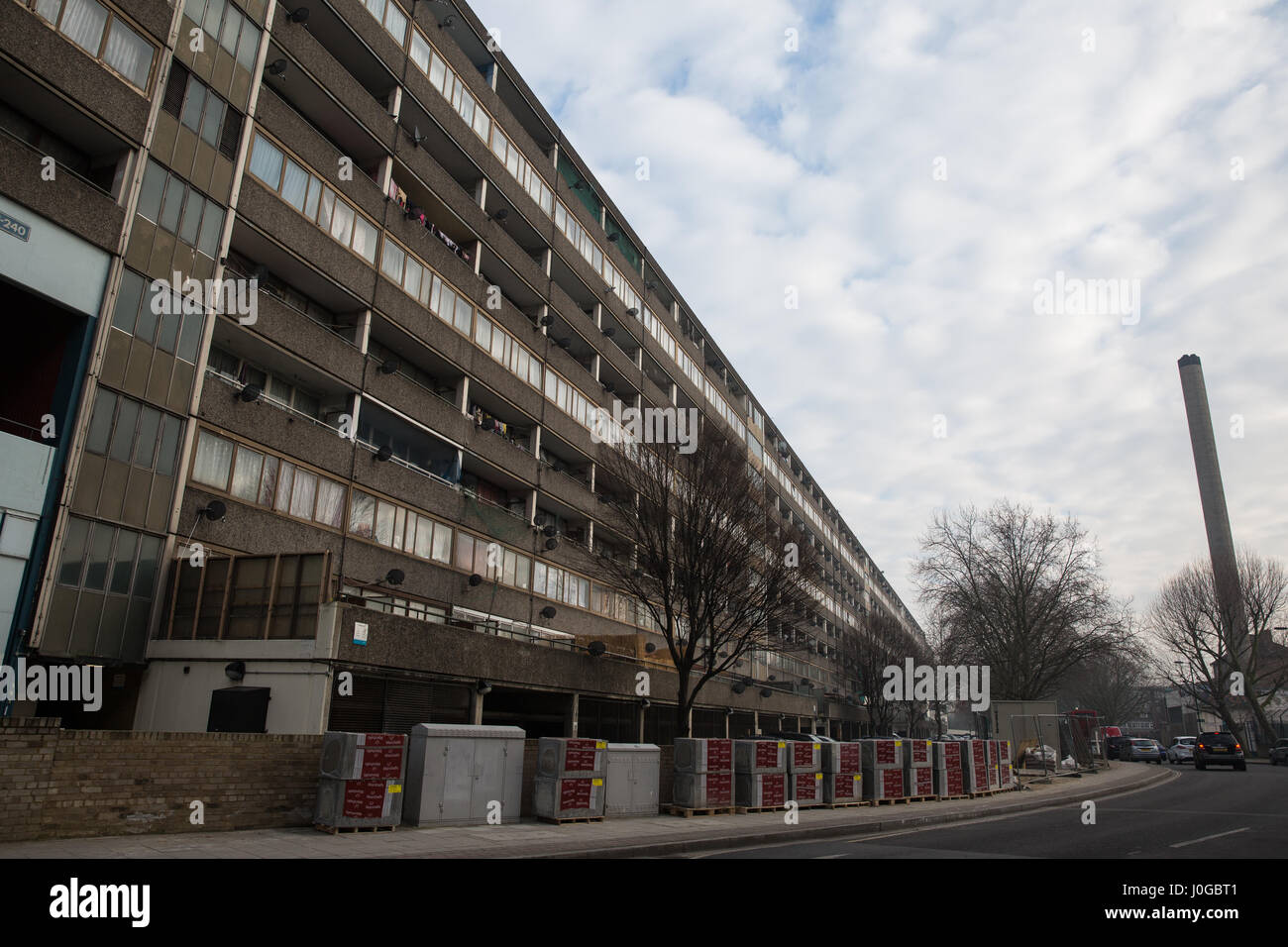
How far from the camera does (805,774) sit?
64.4ft

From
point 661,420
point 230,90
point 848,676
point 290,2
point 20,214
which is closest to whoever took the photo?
point 20,214

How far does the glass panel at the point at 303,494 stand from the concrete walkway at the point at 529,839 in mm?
9856

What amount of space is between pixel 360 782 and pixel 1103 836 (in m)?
12.0

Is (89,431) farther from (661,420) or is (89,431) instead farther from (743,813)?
(661,420)

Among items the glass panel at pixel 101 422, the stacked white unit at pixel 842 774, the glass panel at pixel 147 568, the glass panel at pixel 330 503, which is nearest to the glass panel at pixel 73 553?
the glass panel at pixel 147 568

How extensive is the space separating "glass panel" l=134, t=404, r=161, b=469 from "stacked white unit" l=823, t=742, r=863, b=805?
17340mm

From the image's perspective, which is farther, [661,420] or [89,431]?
[661,420]

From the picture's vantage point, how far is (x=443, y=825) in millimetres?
13828

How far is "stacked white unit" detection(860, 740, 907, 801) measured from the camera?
821 inches

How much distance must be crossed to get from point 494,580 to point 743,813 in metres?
12.8

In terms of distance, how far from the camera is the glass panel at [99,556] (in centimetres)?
1634

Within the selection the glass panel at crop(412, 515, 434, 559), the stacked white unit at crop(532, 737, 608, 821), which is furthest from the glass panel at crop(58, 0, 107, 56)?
the stacked white unit at crop(532, 737, 608, 821)

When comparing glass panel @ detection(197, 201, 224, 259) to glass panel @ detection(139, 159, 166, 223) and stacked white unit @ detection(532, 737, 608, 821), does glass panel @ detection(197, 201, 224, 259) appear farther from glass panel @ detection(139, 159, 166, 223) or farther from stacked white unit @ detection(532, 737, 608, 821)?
stacked white unit @ detection(532, 737, 608, 821)
